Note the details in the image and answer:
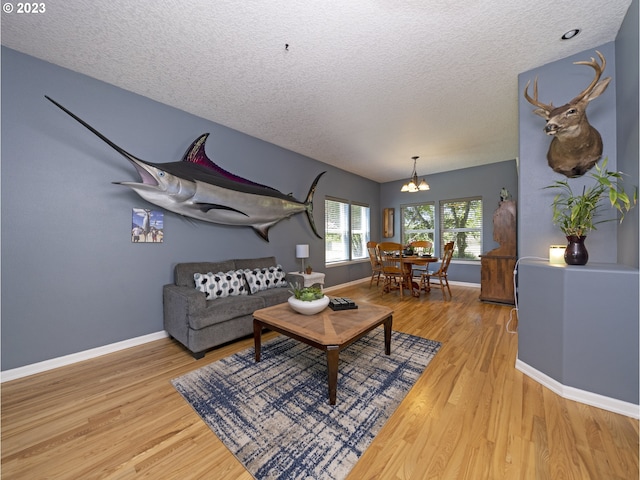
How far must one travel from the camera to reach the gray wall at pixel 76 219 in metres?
1.99

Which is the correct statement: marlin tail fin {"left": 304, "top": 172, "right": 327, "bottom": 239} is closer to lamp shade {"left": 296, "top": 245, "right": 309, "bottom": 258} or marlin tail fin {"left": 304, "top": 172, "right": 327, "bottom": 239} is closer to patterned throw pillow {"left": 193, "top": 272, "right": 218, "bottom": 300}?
lamp shade {"left": 296, "top": 245, "right": 309, "bottom": 258}

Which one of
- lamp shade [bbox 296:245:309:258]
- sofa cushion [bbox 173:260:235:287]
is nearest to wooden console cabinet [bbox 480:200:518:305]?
lamp shade [bbox 296:245:309:258]

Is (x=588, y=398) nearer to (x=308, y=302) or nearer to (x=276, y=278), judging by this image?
(x=308, y=302)

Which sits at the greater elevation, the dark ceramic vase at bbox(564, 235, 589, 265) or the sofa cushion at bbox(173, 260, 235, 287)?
the dark ceramic vase at bbox(564, 235, 589, 265)

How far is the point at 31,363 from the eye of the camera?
6.68 feet

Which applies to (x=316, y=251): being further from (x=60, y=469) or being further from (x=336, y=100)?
(x=60, y=469)

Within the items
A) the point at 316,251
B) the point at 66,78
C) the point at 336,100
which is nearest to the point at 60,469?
the point at 66,78

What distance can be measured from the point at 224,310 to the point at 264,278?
0.87 metres

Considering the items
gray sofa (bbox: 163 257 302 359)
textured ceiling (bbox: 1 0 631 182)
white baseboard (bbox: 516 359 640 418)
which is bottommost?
white baseboard (bbox: 516 359 640 418)

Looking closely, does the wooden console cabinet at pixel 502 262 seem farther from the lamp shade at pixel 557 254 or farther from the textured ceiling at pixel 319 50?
the lamp shade at pixel 557 254

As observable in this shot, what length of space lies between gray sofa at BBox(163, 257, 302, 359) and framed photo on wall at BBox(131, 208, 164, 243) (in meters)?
0.43

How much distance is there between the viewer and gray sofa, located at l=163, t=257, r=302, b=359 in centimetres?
228

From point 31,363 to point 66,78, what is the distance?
8.64 ft

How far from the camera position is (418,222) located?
622 centimetres
